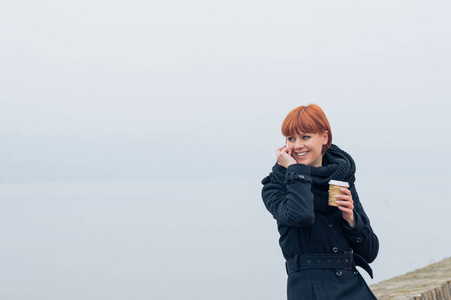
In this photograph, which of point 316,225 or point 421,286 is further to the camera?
point 421,286

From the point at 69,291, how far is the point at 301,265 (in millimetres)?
24504

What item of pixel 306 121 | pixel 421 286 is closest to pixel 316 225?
pixel 306 121

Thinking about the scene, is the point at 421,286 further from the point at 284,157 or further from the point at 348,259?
the point at 284,157

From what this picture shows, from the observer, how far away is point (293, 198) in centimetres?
313

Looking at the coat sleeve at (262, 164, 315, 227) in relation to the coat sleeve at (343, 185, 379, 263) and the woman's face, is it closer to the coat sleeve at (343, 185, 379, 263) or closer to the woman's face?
the woman's face

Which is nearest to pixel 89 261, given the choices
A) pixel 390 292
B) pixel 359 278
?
pixel 390 292

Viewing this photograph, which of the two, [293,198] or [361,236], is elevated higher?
[293,198]

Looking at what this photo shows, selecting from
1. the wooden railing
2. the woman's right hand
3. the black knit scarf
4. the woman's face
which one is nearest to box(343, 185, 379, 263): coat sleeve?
the black knit scarf

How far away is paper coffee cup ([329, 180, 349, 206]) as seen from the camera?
10.3 ft

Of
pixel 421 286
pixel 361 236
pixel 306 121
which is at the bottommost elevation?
pixel 361 236

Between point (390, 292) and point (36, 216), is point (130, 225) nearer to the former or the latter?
point (36, 216)

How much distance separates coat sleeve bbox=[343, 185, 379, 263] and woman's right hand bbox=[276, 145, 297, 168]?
0.38 metres

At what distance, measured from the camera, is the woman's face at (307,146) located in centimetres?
331

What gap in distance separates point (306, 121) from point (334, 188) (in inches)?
15.2
